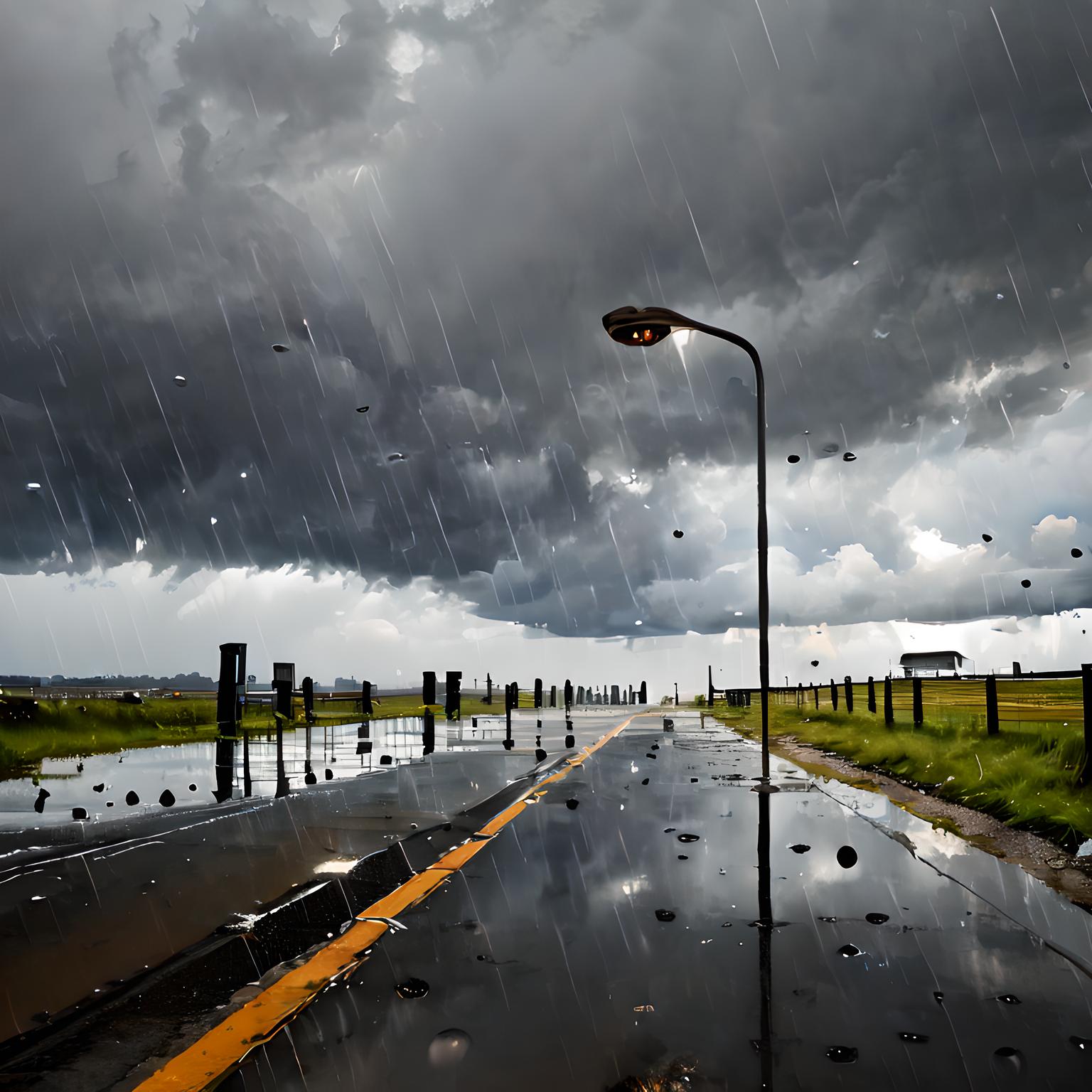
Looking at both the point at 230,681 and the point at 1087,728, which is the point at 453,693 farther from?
the point at 1087,728

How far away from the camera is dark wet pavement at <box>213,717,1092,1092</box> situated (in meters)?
2.87

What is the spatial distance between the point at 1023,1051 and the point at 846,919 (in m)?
1.87

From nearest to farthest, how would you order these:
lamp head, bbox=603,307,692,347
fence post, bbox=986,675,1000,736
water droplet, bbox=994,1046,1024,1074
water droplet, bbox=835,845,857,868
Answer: water droplet, bbox=994,1046,1024,1074 → water droplet, bbox=835,845,857,868 → lamp head, bbox=603,307,692,347 → fence post, bbox=986,675,1000,736

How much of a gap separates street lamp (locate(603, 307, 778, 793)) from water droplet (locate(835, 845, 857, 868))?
4077 mm

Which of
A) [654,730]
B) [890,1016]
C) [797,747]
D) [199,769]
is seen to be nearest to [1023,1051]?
[890,1016]

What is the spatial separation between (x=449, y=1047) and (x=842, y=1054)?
1396 millimetres

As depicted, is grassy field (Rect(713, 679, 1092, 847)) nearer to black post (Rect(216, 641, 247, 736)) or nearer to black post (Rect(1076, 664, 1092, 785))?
black post (Rect(1076, 664, 1092, 785))

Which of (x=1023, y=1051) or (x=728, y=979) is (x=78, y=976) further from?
(x=1023, y=1051)

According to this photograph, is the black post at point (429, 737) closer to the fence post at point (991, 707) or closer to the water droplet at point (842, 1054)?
the fence post at point (991, 707)

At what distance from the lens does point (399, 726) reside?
33.7 meters

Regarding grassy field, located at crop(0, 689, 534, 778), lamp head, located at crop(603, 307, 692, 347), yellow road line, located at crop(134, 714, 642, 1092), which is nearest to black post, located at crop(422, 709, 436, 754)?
grassy field, located at crop(0, 689, 534, 778)

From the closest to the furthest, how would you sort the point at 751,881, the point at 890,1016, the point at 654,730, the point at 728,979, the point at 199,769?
1. the point at 890,1016
2. the point at 728,979
3. the point at 751,881
4. the point at 199,769
5. the point at 654,730

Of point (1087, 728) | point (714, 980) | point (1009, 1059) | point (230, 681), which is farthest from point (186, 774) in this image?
point (1009, 1059)

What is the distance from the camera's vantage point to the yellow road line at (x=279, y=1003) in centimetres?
279
